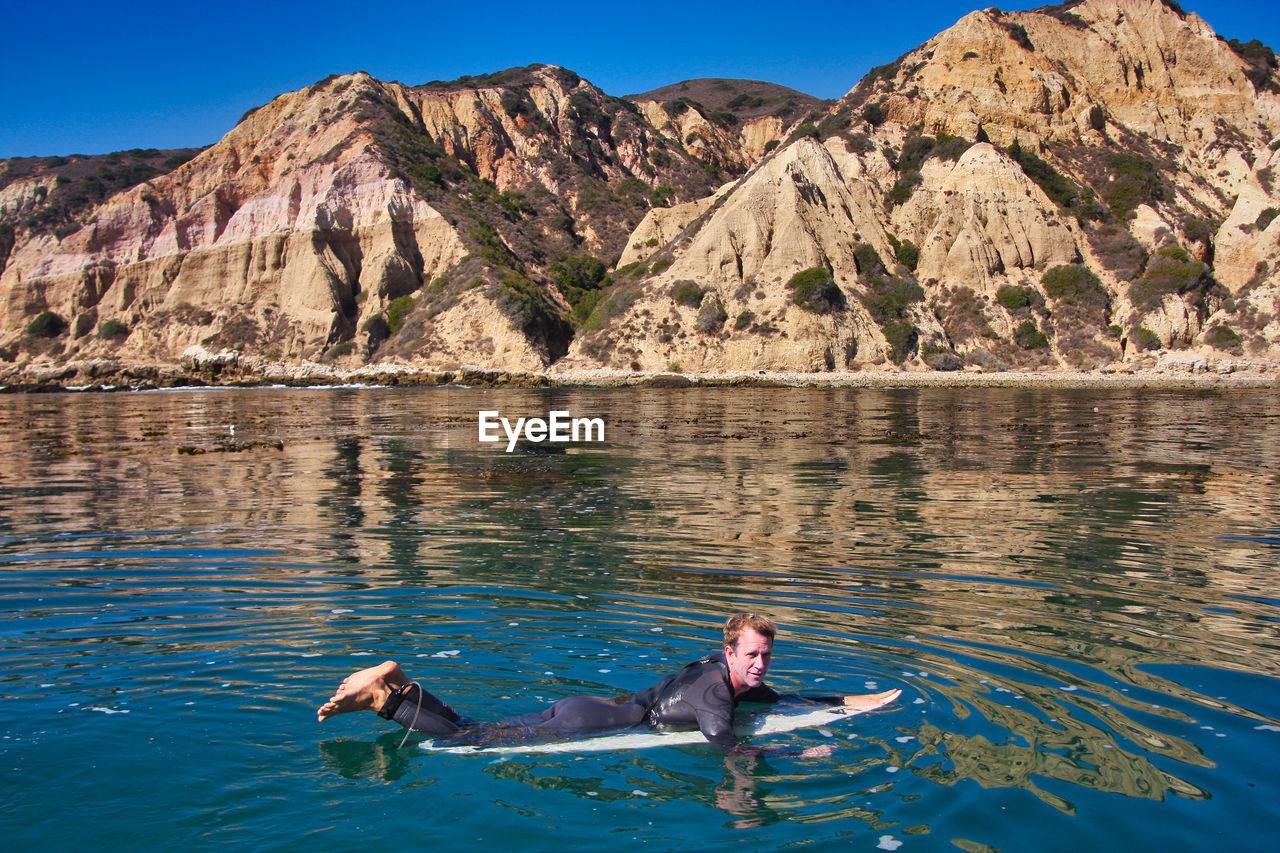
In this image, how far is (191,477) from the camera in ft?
62.6

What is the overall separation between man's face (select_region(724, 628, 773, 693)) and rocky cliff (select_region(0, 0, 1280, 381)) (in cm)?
5571

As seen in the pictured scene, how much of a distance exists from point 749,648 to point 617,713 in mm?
1098

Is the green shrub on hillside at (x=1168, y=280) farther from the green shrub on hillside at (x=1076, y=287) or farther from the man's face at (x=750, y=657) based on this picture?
the man's face at (x=750, y=657)

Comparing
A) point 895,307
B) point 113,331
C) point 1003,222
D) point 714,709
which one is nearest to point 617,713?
point 714,709

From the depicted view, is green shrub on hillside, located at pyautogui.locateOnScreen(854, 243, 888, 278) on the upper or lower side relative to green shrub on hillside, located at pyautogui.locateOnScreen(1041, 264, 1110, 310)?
upper

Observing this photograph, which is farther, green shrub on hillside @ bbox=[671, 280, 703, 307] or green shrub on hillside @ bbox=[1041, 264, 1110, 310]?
green shrub on hillside @ bbox=[671, 280, 703, 307]

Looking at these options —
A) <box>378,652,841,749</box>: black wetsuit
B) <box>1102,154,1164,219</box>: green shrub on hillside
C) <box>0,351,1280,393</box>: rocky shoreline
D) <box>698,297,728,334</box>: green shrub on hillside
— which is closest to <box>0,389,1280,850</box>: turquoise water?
<box>378,652,841,749</box>: black wetsuit

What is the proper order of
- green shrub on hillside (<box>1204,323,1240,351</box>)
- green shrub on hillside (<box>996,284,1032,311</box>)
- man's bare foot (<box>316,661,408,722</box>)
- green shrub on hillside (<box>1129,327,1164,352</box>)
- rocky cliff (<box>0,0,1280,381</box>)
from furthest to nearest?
green shrub on hillside (<box>996,284,1032,311</box>), rocky cliff (<box>0,0,1280,381</box>), green shrub on hillside (<box>1129,327,1164,352</box>), green shrub on hillside (<box>1204,323,1240,351</box>), man's bare foot (<box>316,661,408,722</box>)

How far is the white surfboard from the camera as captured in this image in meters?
6.13

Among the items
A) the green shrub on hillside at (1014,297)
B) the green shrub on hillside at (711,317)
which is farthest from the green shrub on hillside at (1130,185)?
the green shrub on hillside at (711,317)

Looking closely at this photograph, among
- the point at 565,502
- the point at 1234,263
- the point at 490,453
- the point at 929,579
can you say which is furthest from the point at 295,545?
the point at 1234,263

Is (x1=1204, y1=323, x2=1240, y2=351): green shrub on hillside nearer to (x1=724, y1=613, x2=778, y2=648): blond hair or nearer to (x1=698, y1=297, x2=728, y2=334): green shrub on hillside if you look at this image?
(x1=698, y1=297, x2=728, y2=334): green shrub on hillside

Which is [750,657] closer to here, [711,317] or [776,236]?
[711,317]

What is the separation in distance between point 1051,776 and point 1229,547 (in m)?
8.17
